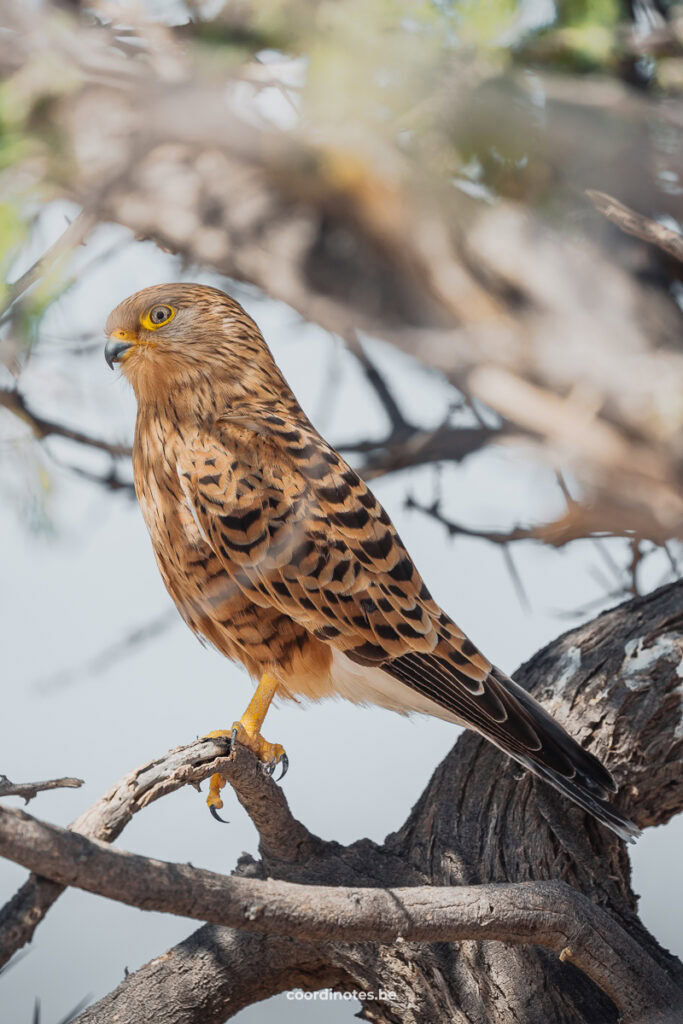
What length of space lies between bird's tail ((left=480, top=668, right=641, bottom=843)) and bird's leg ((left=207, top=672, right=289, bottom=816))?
363 mm

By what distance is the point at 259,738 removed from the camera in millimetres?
1645

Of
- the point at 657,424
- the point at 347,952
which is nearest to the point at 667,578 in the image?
the point at 657,424

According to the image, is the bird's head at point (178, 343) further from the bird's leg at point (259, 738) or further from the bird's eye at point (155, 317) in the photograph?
the bird's leg at point (259, 738)

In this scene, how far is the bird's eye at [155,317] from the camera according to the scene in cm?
173

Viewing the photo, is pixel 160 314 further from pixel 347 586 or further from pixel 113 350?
pixel 347 586

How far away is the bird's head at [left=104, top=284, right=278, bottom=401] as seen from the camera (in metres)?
1.72

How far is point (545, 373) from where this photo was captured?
2.61 metres

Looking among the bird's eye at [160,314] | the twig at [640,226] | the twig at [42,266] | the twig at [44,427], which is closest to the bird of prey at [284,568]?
the bird's eye at [160,314]

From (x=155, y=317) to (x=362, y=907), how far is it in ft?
3.40

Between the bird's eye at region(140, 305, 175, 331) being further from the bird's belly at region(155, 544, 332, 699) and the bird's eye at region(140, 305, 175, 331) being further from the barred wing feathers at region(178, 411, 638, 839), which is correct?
the bird's belly at region(155, 544, 332, 699)

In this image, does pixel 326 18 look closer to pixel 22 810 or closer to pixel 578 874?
pixel 22 810

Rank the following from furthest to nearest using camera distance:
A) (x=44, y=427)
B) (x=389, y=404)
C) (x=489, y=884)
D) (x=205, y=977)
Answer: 1. (x=389, y=404)
2. (x=44, y=427)
3. (x=205, y=977)
4. (x=489, y=884)

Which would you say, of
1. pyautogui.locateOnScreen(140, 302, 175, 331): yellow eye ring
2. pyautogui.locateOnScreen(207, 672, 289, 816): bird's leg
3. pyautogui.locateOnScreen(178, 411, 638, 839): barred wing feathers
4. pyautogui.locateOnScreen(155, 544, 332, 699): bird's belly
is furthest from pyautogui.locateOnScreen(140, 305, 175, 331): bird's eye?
pyautogui.locateOnScreen(207, 672, 289, 816): bird's leg

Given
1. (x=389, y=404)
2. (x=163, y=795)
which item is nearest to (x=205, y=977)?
(x=163, y=795)
